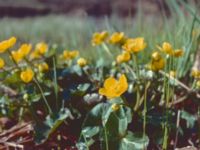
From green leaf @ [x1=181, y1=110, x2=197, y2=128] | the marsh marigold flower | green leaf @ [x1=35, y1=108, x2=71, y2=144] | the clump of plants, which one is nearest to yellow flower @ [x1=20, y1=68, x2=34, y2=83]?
the clump of plants

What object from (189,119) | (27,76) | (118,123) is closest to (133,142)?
(118,123)

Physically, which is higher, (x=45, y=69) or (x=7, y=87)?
(x=45, y=69)

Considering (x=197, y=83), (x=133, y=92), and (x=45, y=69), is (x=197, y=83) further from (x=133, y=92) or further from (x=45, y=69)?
(x=45, y=69)

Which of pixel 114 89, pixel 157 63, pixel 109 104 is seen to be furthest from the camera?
pixel 157 63

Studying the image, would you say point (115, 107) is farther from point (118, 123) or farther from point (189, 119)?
point (189, 119)

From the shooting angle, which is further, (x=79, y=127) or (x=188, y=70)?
(x=188, y=70)

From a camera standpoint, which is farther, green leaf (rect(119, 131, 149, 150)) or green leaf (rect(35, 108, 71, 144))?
green leaf (rect(35, 108, 71, 144))

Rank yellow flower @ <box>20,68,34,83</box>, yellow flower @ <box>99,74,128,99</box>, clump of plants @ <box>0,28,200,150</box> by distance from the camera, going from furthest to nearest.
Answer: yellow flower @ <box>20,68,34,83</box>, clump of plants @ <box>0,28,200,150</box>, yellow flower @ <box>99,74,128,99</box>

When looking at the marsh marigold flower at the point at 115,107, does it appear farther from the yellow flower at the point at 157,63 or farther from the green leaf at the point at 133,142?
the yellow flower at the point at 157,63

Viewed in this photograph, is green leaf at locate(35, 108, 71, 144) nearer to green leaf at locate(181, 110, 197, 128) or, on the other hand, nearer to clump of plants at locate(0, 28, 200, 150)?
clump of plants at locate(0, 28, 200, 150)

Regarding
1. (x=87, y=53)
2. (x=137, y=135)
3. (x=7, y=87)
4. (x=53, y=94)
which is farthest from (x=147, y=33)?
(x=137, y=135)

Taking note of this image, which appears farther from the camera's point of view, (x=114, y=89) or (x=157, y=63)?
(x=157, y=63)
